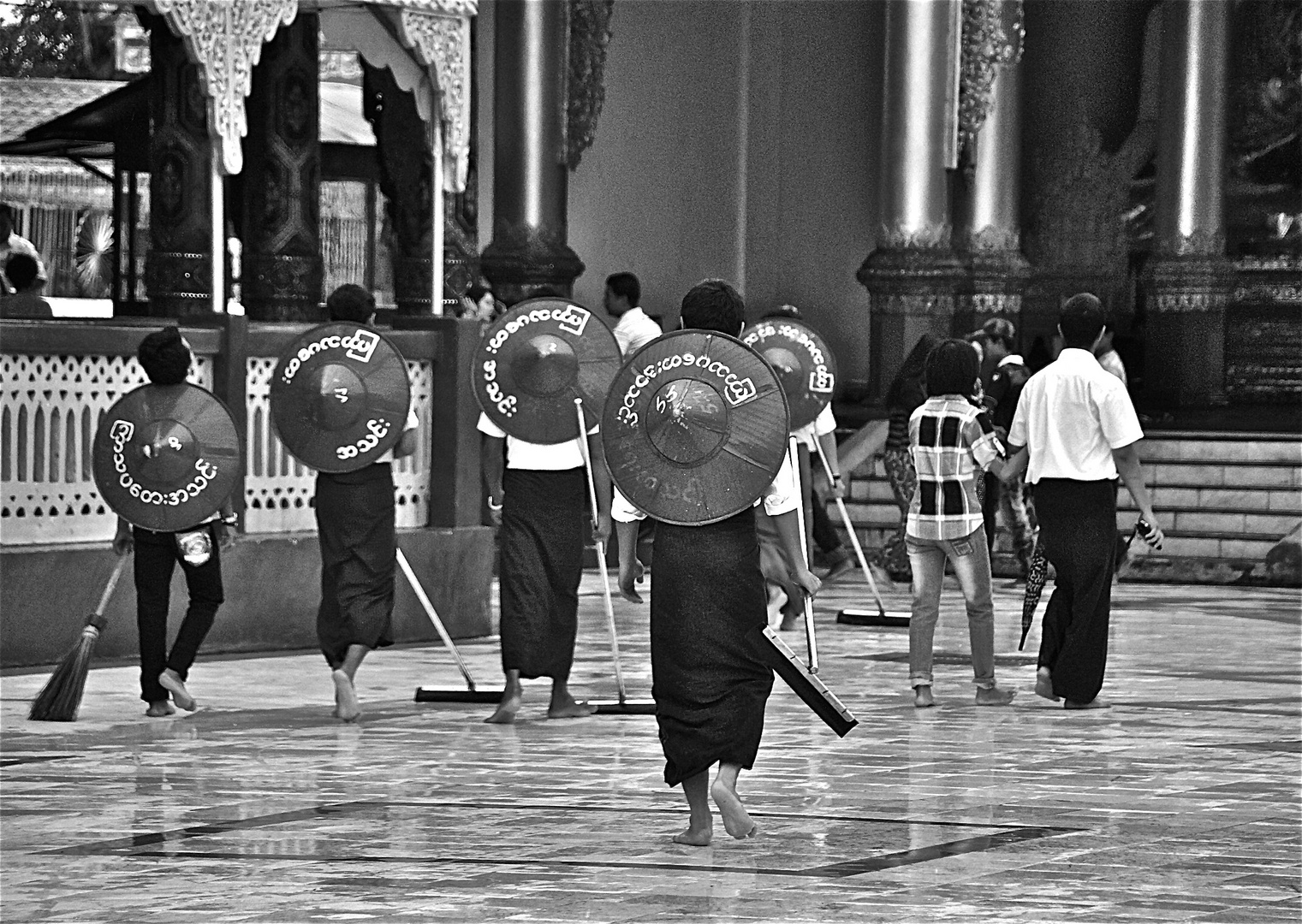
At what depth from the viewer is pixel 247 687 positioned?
11.4 m

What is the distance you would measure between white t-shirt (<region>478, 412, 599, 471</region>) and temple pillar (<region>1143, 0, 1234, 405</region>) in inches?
515

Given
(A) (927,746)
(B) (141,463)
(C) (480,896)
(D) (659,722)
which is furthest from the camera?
(B) (141,463)

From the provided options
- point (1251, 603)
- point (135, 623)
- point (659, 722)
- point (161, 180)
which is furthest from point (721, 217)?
point (659, 722)

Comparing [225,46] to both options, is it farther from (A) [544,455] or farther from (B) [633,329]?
(A) [544,455]

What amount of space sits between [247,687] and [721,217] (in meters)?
12.5

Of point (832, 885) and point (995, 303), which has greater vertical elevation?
point (995, 303)

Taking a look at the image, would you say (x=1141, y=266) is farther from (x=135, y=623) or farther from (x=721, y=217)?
(x=135, y=623)

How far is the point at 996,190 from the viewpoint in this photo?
71.8 feet

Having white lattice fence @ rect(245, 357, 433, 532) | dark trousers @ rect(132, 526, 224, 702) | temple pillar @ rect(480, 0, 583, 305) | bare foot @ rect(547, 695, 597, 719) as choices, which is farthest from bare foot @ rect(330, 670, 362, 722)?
temple pillar @ rect(480, 0, 583, 305)

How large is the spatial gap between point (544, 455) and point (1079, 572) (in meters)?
2.33

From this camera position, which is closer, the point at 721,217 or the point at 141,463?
the point at 141,463

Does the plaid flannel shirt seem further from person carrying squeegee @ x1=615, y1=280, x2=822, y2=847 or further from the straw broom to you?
the straw broom

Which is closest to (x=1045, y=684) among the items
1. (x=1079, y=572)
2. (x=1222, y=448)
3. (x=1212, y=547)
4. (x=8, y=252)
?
(x=1079, y=572)

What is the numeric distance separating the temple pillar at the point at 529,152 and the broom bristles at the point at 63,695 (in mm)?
9807
